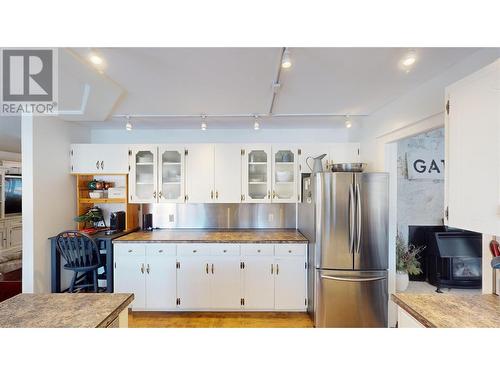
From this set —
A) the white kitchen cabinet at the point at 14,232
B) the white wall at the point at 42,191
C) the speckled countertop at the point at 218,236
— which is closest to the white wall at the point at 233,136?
the white wall at the point at 42,191

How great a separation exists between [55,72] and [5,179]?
5.94 meters

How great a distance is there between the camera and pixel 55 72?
5.55 feet

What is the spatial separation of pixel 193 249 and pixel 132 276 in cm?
81

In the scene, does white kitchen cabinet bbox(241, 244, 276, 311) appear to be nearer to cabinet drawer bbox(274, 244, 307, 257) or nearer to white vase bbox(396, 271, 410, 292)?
cabinet drawer bbox(274, 244, 307, 257)

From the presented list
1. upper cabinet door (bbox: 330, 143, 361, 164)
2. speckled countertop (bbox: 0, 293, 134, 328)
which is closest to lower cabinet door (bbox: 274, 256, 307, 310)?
upper cabinet door (bbox: 330, 143, 361, 164)

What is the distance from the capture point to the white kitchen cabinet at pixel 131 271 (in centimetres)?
282

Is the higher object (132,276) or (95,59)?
(95,59)

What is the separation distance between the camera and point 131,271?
2.83m

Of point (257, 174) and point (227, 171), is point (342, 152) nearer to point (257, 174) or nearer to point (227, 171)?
point (257, 174)

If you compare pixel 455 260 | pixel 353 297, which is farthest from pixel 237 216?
pixel 455 260

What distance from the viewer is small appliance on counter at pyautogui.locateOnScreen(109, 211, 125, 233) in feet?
10.4

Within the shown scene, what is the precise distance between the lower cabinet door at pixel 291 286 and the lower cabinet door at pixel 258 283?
0.24 feet
